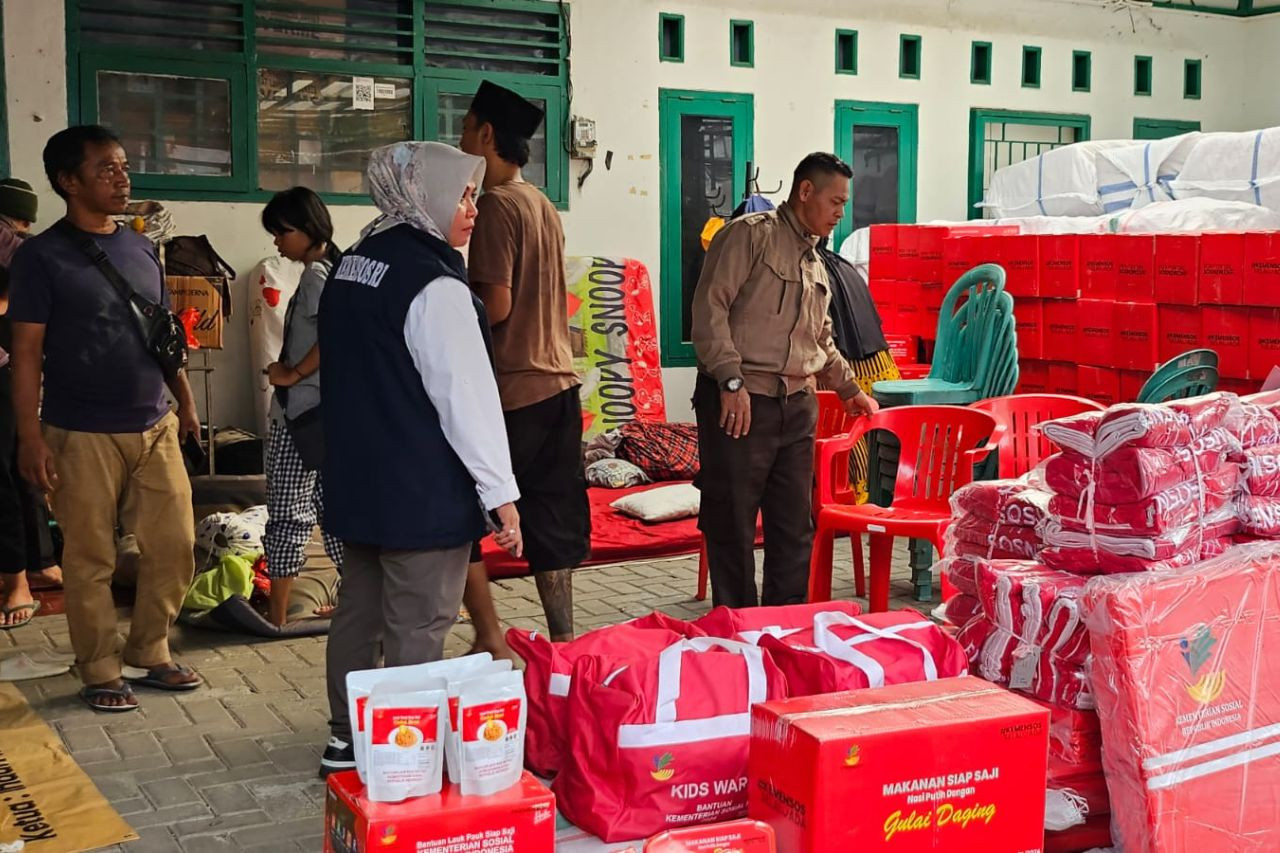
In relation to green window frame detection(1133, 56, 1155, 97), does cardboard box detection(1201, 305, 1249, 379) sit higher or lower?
lower

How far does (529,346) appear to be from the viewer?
459 cm

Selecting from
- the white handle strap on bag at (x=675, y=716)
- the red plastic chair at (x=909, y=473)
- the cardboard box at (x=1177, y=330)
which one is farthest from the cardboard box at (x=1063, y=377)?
the white handle strap on bag at (x=675, y=716)

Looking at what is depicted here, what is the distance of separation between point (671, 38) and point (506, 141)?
5248 millimetres

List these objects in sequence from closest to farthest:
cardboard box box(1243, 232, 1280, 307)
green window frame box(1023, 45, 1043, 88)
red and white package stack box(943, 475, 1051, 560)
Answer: red and white package stack box(943, 475, 1051, 560), cardboard box box(1243, 232, 1280, 307), green window frame box(1023, 45, 1043, 88)

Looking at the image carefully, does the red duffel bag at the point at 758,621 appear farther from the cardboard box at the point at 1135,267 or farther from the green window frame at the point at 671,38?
the green window frame at the point at 671,38

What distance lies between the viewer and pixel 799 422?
16.5 ft

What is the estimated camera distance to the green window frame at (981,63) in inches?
418

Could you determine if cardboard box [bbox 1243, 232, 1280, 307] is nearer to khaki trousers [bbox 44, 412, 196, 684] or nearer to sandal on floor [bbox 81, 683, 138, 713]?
khaki trousers [bbox 44, 412, 196, 684]

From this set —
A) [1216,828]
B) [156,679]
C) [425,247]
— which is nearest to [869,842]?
[1216,828]

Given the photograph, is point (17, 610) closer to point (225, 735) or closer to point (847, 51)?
point (225, 735)

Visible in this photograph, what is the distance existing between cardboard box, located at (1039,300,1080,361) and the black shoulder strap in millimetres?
5078

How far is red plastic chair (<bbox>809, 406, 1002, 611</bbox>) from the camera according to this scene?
523 centimetres

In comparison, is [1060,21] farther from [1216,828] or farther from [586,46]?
[1216,828]

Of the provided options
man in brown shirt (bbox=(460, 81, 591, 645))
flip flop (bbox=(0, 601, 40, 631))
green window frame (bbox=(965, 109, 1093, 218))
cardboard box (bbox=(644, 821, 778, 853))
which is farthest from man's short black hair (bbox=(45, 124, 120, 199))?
green window frame (bbox=(965, 109, 1093, 218))
